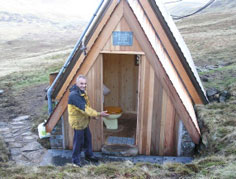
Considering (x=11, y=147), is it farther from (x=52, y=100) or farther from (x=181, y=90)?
(x=181, y=90)

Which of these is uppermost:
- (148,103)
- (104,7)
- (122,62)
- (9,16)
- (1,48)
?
(9,16)

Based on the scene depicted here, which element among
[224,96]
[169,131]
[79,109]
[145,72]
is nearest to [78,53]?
[79,109]

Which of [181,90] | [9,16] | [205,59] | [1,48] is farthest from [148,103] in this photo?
[9,16]

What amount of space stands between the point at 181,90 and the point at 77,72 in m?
2.23

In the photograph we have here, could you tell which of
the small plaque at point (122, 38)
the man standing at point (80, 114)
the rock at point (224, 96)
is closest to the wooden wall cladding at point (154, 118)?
the small plaque at point (122, 38)

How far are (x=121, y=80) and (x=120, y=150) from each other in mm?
3255

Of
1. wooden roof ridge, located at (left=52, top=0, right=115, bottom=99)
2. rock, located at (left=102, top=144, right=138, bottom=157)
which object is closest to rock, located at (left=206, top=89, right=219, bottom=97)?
rock, located at (left=102, top=144, right=138, bottom=157)

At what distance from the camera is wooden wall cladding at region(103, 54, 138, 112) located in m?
8.00

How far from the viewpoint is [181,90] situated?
5.07 meters

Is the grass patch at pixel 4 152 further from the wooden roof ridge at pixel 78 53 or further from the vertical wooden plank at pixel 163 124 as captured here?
the vertical wooden plank at pixel 163 124

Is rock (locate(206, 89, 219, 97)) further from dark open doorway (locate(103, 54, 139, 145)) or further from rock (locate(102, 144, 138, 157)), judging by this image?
rock (locate(102, 144, 138, 157))

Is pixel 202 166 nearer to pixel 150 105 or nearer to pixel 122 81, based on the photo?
pixel 150 105

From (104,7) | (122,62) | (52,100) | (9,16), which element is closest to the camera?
(104,7)

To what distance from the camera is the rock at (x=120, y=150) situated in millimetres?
5288
